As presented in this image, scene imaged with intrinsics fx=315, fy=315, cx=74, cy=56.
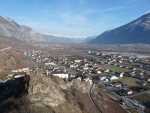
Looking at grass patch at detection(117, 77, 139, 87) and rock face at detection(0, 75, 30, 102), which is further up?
rock face at detection(0, 75, 30, 102)

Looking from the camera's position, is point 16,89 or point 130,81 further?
point 130,81

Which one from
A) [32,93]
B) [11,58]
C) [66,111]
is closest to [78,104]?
[66,111]

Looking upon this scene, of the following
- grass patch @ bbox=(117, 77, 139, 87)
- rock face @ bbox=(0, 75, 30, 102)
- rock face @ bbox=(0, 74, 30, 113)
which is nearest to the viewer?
rock face @ bbox=(0, 74, 30, 113)

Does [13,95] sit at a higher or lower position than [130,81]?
higher

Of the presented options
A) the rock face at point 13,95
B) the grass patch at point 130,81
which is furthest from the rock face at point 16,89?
the grass patch at point 130,81

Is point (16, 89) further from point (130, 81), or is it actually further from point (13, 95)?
point (130, 81)

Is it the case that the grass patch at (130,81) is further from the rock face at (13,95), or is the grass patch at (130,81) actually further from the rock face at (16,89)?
the rock face at (13,95)

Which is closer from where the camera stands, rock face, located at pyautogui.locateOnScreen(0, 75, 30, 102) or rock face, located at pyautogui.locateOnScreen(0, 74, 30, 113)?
rock face, located at pyautogui.locateOnScreen(0, 74, 30, 113)

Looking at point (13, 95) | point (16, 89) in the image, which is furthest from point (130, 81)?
point (13, 95)

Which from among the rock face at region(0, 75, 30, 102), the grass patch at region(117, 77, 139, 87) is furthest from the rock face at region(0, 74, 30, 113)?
the grass patch at region(117, 77, 139, 87)

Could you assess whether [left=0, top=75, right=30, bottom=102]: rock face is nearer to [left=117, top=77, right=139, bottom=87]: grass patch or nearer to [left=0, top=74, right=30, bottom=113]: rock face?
[left=0, top=74, right=30, bottom=113]: rock face

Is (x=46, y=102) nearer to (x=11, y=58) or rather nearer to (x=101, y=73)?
(x=101, y=73)
